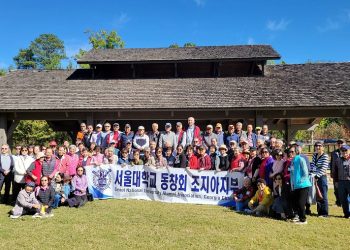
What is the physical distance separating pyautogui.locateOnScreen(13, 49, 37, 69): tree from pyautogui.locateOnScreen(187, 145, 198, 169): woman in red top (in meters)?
56.0

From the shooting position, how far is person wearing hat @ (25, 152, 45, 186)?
331 inches

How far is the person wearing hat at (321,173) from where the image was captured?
24.8 feet

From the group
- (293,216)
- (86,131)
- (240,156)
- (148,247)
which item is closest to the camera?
(148,247)

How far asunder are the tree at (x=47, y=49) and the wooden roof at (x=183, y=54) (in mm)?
43130

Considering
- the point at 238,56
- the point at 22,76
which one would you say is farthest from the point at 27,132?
the point at 238,56

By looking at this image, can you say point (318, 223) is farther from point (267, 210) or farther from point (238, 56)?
point (238, 56)

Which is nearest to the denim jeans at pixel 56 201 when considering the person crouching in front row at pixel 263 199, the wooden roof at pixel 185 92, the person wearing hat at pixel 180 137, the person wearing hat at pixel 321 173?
the person wearing hat at pixel 180 137

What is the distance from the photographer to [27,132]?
34.0 meters

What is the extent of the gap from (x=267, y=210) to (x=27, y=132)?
31.8 metres

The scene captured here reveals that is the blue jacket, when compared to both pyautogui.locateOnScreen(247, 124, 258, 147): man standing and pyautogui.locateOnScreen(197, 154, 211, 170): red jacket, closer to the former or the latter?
pyautogui.locateOnScreen(197, 154, 211, 170): red jacket

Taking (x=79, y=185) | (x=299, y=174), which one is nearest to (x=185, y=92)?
(x=79, y=185)

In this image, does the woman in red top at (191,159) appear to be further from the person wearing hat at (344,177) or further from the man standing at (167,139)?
the person wearing hat at (344,177)

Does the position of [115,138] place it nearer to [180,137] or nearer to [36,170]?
[180,137]

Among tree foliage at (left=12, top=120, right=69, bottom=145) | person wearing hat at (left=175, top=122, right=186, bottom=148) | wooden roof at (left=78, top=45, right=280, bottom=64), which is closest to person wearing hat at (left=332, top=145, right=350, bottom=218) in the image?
person wearing hat at (left=175, top=122, right=186, bottom=148)
